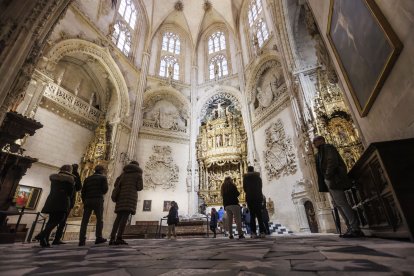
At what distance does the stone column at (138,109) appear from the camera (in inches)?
577

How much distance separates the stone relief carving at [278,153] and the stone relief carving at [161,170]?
6.70 metres

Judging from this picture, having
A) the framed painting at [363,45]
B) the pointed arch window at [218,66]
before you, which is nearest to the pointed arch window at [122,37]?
the pointed arch window at [218,66]

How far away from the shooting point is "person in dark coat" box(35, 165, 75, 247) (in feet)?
13.1

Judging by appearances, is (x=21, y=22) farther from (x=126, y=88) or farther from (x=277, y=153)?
(x=277, y=153)

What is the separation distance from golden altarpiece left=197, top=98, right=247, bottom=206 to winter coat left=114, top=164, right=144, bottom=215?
34.6ft

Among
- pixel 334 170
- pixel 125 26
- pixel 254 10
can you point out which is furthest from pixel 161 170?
pixel 254 10

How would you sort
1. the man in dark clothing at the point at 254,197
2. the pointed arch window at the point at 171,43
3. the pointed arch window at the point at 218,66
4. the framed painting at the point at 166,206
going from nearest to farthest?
1. the man in dark clothing at the point at 254,197
2. the framed painting at the point at 166,206
3. the pointed arch window at the point at 218,66
4. the pointed arch window at the point at 171,43

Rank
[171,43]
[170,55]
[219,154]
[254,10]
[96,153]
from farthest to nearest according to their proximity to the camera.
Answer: [171,43] < [170,55] < [254,10] < [219,154] < [96,153]

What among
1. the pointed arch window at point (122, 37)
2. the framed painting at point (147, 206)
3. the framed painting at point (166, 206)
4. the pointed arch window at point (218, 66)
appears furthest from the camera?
the pointed arch window at point (218, 66)

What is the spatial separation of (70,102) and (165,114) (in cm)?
678

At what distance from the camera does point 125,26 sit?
56.3ft

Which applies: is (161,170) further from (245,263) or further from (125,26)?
(245,263)

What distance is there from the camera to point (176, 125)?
57.2 feet

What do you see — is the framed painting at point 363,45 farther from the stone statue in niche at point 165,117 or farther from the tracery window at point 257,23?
the stone statue in niche at point 165,117
